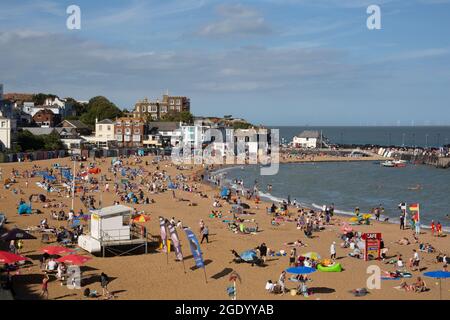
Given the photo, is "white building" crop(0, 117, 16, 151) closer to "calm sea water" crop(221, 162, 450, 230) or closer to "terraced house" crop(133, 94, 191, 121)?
"calm sea water" crop(221, 162, 450, 230)

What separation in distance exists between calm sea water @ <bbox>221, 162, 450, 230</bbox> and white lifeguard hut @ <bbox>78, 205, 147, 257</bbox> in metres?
19.6

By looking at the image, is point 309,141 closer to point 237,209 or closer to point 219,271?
point 237,209

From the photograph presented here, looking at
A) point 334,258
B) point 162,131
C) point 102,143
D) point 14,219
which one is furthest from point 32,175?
point 162,131

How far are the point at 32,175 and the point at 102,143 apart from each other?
126 feet

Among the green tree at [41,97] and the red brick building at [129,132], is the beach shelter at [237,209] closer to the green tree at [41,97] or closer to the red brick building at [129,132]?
the red brick building at [129,132]

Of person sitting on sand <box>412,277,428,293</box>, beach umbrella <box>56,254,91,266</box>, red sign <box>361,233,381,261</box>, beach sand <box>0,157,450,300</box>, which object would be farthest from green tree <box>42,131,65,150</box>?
person sitting on sand <box>412,277,428,293</box>

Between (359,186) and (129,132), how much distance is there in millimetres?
44741

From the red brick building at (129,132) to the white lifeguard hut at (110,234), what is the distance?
220 feet

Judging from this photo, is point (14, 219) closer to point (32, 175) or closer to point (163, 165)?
point (32, 175)

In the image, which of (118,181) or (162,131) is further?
(162,131)

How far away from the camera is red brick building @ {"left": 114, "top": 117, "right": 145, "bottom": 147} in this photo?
87044 mm

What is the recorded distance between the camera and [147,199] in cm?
3559

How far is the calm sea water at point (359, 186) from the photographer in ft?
133

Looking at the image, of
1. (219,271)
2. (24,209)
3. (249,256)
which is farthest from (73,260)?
(24,209)
